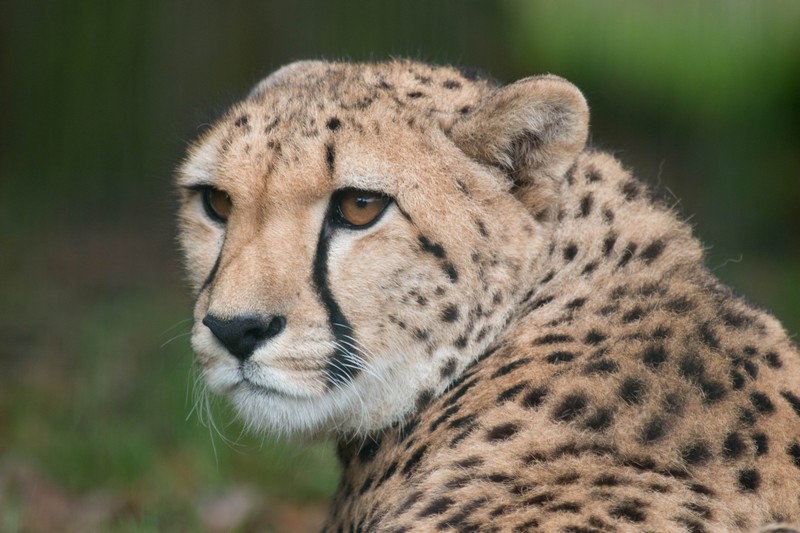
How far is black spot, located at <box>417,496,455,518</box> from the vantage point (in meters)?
2.54

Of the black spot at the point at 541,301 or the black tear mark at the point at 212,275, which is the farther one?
the black tear mark at the point at 212,275

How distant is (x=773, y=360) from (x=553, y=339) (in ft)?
1.75

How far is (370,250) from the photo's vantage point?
2.95 m

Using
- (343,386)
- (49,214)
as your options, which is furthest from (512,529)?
(49,214)

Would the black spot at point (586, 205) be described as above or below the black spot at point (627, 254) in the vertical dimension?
above

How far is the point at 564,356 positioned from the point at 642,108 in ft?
25.1

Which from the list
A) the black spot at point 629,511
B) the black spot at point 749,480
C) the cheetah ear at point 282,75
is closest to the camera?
the black spot at point 629,511

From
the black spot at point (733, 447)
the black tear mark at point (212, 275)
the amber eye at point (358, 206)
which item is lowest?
the black tear mark at point (212, 275)

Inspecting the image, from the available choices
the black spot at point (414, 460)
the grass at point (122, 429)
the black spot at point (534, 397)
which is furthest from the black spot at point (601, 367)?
the grass at point (122, 429)

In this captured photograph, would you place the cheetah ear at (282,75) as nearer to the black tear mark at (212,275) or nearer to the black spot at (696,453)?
the black tear mark at (212,275)

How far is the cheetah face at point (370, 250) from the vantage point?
290 centimetres

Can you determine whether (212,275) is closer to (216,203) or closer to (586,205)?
(216,203)

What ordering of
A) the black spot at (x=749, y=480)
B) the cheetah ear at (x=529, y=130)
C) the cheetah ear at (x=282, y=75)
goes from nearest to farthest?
1. the black spot at (x=749, y=480)
2. the cheetah ear at (x=529, y=130)
3. the cheetah ear at (x=282, y=75)

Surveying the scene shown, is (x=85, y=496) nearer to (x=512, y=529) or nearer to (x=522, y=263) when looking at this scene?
(x=522, y=263)
